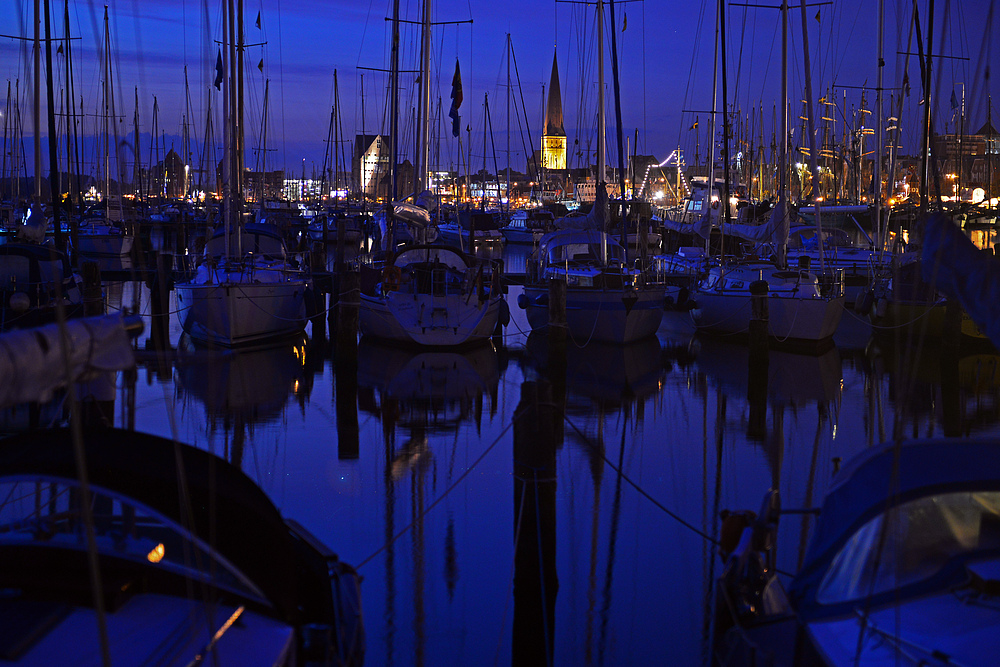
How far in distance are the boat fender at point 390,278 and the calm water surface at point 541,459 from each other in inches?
48.9

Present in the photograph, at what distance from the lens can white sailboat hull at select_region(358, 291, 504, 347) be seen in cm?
1753

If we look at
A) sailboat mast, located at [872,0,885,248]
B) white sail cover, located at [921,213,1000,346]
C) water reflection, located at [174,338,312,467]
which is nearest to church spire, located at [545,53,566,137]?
sailboat mast, located at [872,0,885,248]

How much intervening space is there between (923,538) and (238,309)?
14582 mm

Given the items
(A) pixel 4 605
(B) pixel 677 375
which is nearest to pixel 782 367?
(B) pixel 677 375

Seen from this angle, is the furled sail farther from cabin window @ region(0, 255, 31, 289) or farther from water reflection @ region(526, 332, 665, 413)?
cabin window @ region(0, 255, 31, 289)

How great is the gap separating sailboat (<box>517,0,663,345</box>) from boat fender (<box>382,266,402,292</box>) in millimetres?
2613

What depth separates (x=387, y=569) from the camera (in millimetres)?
7375

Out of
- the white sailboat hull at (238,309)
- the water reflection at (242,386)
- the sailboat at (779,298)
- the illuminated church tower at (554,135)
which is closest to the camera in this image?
the water reflection at (242,386)

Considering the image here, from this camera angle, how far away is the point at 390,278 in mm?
18000

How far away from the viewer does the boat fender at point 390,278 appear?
17969 millimetres

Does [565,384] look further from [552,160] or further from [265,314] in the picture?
[552,160]

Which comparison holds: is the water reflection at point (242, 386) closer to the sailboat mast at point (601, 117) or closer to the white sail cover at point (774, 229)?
the sailboat mast at point (601, 117)

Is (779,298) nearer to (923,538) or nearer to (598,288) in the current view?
(598,288)

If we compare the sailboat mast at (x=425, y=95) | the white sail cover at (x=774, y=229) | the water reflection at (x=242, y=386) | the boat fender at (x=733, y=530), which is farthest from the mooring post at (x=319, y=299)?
the boat fender at (x=733, y=530)
